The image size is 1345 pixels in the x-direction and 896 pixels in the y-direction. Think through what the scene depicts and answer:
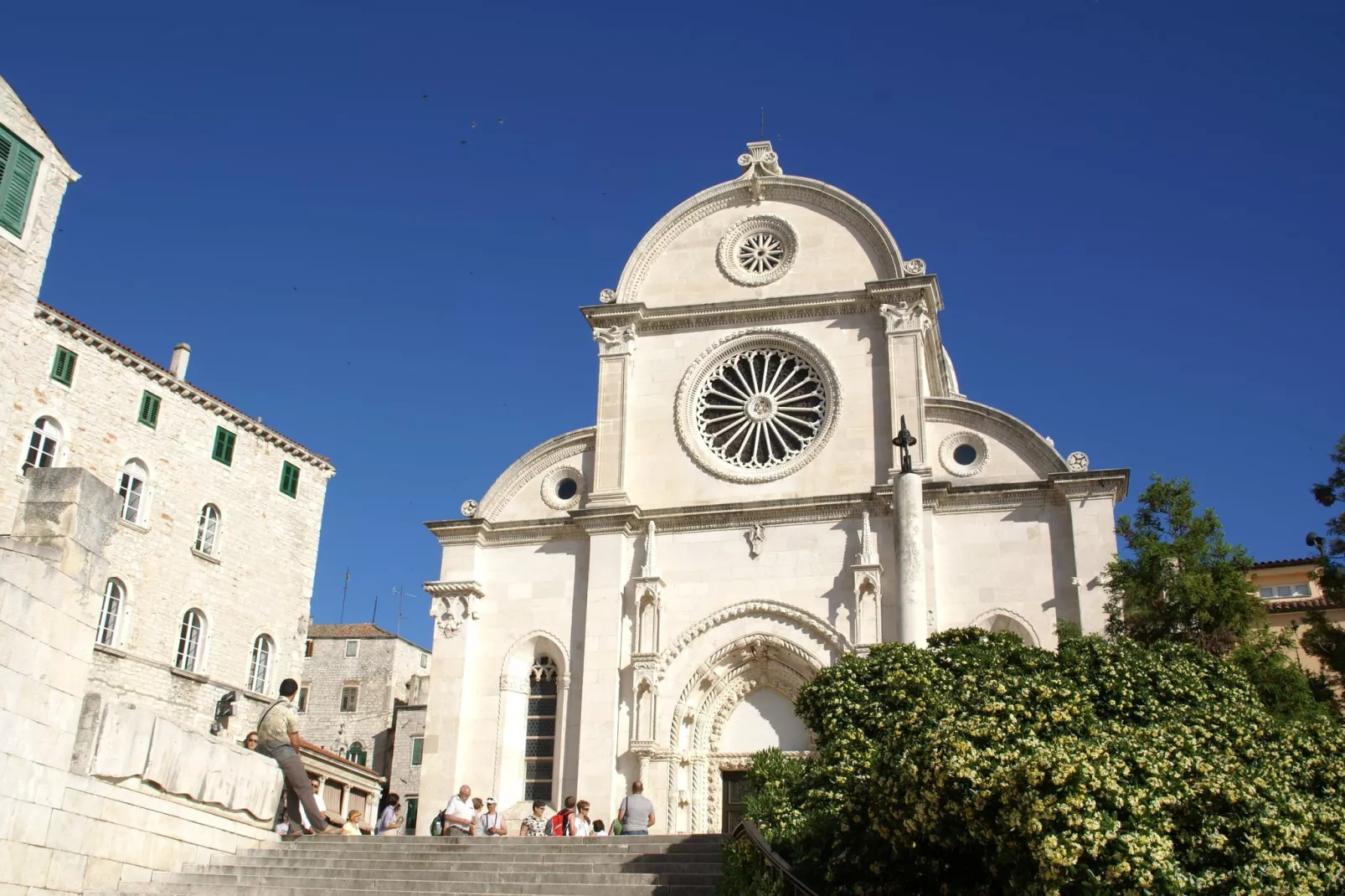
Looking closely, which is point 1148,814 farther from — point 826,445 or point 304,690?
point 304,690

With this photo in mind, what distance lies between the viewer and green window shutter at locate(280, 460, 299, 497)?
35656 mm

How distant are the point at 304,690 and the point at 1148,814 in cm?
4398

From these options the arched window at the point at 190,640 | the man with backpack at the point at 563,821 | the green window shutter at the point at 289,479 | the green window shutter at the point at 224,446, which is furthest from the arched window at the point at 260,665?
the man with backpack at the point at 563,821

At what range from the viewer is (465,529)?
88.8 feet

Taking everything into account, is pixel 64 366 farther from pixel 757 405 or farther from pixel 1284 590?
pixel 1284 590

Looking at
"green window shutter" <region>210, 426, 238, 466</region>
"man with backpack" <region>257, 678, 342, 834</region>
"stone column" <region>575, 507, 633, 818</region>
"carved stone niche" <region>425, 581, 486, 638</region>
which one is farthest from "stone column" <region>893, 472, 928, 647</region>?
"green window shutter" <region>210, 426, 238, 466</region>

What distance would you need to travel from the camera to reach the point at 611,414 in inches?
1067

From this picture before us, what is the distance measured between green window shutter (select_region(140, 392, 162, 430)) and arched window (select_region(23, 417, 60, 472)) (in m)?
2.71

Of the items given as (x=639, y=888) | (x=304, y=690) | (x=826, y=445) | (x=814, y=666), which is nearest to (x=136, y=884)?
(x=639, y=888)

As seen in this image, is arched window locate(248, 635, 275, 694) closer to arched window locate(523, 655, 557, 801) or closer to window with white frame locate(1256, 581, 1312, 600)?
arched window locate(523, 655, 557, 801)

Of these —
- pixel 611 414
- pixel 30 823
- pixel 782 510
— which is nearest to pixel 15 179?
pixel 611 414

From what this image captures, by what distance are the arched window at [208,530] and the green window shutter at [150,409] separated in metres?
2.58

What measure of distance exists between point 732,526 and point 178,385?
608 inches

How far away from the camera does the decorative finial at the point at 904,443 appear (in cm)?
2173
